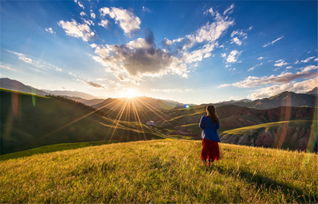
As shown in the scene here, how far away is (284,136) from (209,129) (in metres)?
86.7

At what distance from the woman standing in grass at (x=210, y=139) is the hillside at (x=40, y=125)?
140 ft

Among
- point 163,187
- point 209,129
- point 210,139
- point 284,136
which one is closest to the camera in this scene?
point 163,187

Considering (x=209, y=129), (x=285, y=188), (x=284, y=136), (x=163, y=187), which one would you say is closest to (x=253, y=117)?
(x=284, y=136)

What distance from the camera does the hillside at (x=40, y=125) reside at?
3319 centimetres

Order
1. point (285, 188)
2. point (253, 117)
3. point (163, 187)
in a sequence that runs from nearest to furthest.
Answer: point (163, 187)
point (285, 188)
point (253, 117)

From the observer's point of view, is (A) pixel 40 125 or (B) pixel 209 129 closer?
(B) pixel 209 129

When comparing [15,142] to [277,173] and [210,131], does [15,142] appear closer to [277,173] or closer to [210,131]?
[210,131]

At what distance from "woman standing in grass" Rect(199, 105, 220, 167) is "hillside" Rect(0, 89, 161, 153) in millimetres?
42563

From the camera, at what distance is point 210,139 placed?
577 cm

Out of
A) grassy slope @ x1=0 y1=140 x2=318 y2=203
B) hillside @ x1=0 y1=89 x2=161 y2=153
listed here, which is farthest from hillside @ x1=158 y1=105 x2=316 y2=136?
grassy slope @ x1=0 y1=140 x2=318 y2=203

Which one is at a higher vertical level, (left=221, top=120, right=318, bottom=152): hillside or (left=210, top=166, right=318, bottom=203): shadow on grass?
(left=210, top=166, right=318, bottom=203): shadow on grass

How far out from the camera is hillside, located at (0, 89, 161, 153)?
3319 centimetres

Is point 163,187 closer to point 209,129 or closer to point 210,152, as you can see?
point 210,152

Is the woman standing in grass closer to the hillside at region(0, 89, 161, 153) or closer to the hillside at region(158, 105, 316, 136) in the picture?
the hillside at region(0, 89, 161, 153)
